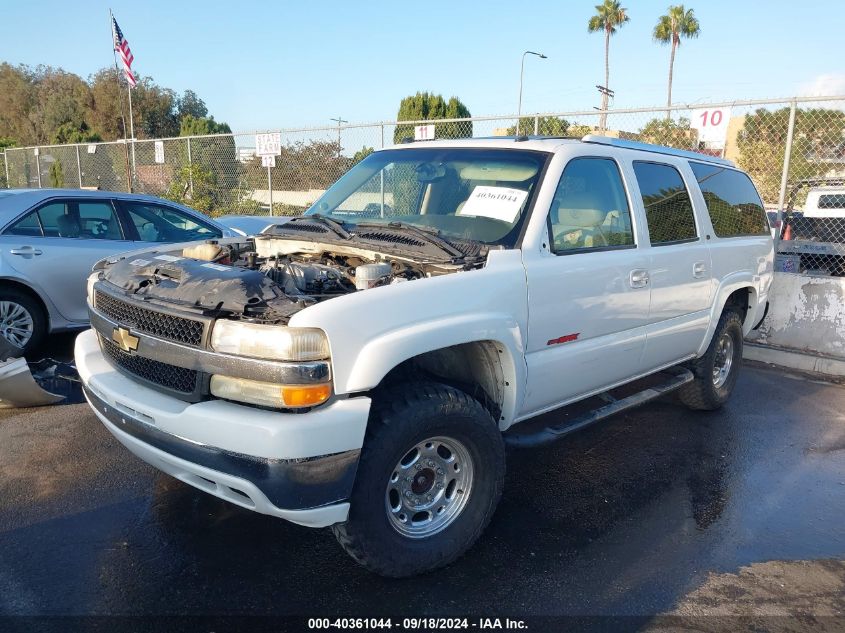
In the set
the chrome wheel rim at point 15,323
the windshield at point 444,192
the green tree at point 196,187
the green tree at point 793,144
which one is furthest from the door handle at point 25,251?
the green tree at point 196,187

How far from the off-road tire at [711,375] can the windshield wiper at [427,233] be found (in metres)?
2.75

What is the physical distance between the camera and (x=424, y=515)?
311 cm

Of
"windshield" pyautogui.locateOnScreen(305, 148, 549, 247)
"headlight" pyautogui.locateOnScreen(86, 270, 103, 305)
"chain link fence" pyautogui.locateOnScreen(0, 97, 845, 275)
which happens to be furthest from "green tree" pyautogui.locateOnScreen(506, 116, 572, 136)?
"headlight" pyautogui.locateOnScreen(86, 270, 103, 305)

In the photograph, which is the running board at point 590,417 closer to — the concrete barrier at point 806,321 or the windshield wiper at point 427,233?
the windshield wiper at point 427,233

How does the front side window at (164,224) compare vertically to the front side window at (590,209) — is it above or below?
below

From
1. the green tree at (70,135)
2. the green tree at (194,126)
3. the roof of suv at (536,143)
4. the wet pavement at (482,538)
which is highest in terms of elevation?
the green tree at (194,126)

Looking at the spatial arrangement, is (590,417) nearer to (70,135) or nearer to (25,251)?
(25,251)

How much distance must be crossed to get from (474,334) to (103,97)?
41701 millimetres

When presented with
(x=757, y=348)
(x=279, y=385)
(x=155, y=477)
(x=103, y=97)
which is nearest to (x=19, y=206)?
(x=155, y=477)

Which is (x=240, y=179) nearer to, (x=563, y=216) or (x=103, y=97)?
(x=563, y=216)

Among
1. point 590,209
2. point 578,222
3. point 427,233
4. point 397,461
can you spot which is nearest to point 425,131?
point 590,209

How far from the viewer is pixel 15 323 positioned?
5844 mm

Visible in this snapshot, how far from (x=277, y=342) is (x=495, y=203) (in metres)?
1.59

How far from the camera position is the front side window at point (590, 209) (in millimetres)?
3580
